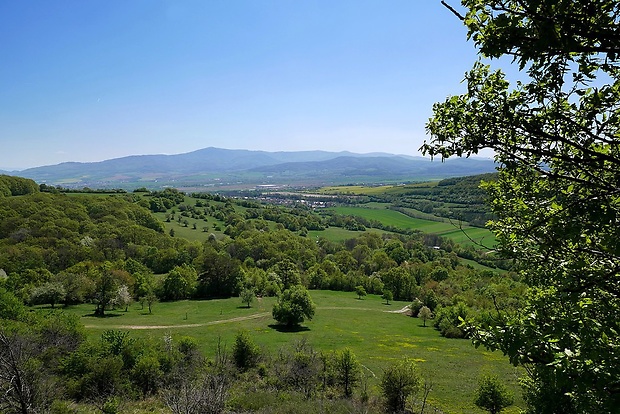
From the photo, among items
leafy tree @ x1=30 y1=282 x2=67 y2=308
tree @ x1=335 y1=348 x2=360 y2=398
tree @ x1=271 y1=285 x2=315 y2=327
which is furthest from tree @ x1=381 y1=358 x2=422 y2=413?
leafy tree @ x1=30 y1=282 x2=67 y2=308

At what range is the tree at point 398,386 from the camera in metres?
27.4

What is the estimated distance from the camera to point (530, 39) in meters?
4.62

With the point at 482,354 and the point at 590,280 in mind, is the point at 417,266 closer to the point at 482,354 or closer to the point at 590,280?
the point at 482,354

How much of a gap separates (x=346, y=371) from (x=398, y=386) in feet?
16.7

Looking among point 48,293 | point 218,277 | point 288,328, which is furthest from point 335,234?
point 48,293

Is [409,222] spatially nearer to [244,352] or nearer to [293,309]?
[293,309]

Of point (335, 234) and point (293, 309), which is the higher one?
point (293, 309)

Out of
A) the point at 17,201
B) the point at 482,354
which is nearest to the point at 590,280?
the point at 482,354

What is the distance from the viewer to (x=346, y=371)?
3092 centimetres

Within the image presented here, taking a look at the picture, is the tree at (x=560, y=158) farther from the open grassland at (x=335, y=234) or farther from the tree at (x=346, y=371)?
the open grassland at (x=335, y=234)

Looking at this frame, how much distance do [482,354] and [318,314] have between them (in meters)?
25.9

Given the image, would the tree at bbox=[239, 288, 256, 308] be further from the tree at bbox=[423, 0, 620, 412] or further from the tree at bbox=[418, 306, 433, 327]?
the tree at bbox=[423, 0, 620, 412]

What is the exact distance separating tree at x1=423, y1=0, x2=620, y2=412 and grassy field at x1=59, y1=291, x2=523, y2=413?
27.7 m

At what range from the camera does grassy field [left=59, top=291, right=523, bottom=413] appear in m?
35.9
